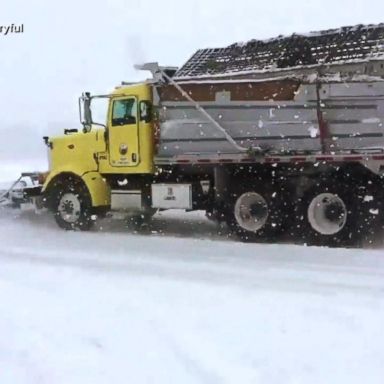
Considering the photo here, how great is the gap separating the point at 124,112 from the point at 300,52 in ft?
11.7

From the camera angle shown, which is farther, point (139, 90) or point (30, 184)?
point (30, 184)

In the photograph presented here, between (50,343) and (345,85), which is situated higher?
(345,85)

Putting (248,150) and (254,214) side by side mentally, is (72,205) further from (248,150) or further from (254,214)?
(248,150)

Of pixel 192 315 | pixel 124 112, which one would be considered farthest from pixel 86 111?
pixel 192 315

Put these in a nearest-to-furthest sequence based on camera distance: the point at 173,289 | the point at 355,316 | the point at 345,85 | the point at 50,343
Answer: the point at 50,343 → the point at 355,316 → the point at 173,289 → the point at 345,85

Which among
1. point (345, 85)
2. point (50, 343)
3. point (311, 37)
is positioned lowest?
point (50, 343)

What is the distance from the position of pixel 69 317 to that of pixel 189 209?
19.3 feet

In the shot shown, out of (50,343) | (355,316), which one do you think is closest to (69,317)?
(50,343)

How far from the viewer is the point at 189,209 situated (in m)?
12.1

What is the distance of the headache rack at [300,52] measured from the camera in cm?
1294

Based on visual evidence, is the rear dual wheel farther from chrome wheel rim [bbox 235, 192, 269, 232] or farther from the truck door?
the truck door

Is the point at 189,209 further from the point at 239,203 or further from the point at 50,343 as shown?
the point at 50,343

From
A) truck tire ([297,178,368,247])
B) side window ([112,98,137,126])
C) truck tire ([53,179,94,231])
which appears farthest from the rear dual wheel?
truck tire ([53,179,94,231])

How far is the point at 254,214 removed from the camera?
11484mm
